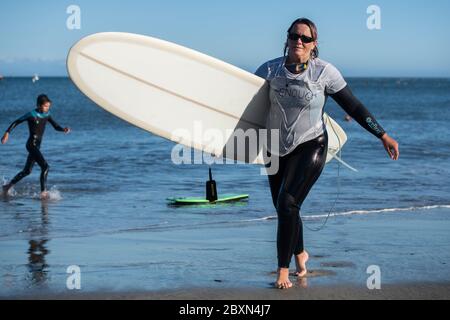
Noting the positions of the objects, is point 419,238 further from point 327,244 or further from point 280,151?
point 280,151

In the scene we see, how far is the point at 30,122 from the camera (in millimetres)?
11211

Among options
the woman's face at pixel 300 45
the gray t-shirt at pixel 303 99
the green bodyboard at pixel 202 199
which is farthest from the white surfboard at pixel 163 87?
the green bodyboard at pixel 202 199

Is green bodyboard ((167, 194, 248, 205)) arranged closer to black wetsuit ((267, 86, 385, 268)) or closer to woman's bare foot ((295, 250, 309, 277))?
woman's bare foot ((295, 250, 309, 277))

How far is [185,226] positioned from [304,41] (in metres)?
3.45

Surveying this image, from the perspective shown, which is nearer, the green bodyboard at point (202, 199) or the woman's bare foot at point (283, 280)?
the woman's bare foot at point (283, 280)

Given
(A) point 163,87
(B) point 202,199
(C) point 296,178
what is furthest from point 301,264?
(B) point 202,199

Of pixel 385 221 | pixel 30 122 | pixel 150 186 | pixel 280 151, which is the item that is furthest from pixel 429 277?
pixel 30 122

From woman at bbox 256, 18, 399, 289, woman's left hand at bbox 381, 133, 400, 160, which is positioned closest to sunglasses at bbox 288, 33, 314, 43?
woman at bbox 256, 18, 399, 289

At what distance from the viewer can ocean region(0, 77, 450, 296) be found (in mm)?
5230

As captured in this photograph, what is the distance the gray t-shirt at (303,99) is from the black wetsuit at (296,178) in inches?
2.0

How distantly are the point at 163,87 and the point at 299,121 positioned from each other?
1303 millimetres

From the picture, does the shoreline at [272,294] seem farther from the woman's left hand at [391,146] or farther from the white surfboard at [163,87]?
the white surfboard at [163,87]

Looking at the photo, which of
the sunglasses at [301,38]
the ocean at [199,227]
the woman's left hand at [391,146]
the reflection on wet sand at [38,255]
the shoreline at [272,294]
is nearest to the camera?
the shoreline at [272,294]

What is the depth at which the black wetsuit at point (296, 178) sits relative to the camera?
4711mm
